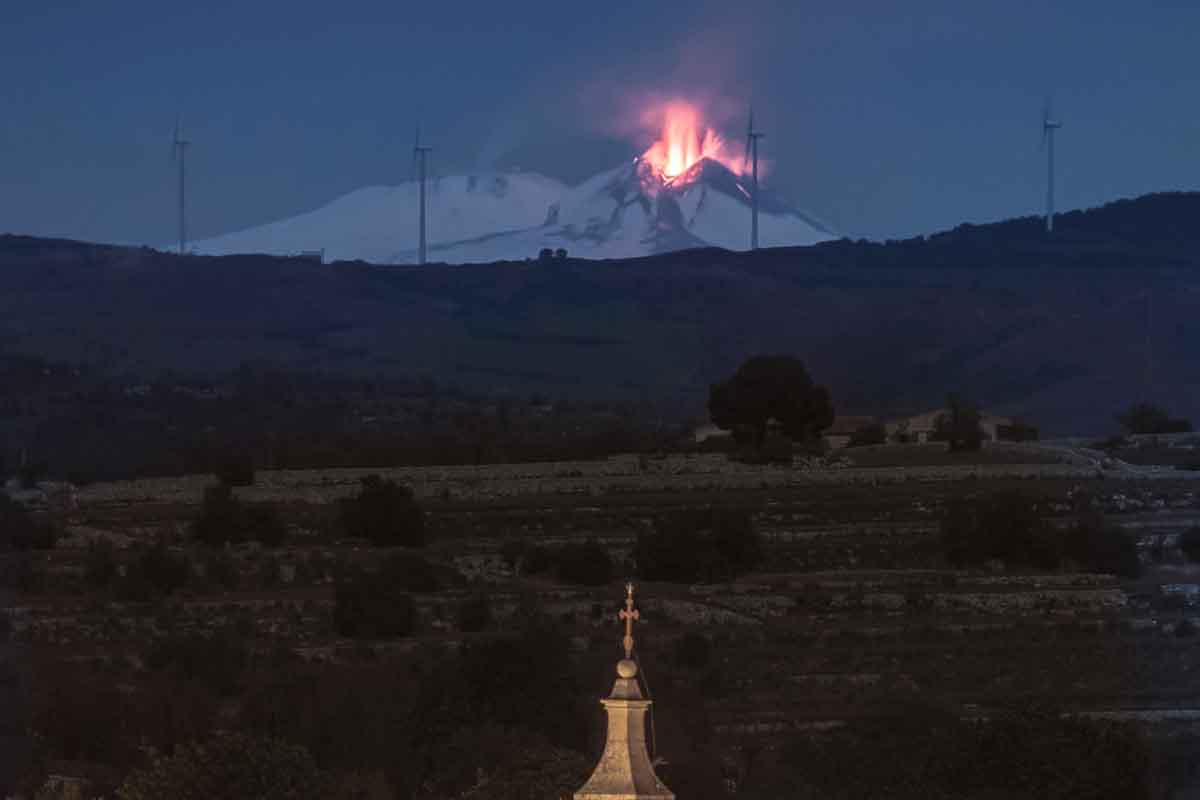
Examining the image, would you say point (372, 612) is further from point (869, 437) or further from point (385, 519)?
point (869, 437)

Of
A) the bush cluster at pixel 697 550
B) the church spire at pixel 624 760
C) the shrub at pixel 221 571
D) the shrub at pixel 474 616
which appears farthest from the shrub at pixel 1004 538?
the church spire at pixel 624 760

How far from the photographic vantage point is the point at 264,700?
1426 inches

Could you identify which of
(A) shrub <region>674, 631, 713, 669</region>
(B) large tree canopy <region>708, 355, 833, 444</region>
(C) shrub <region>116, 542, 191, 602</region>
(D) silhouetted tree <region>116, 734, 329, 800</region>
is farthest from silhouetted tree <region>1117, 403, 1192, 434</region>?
(D) silhouetted tree <region>116, 734, 329, 800</region>

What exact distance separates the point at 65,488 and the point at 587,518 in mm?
10417

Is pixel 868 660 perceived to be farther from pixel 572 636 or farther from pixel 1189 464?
pixel 1189 464

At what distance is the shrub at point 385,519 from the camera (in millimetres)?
57125

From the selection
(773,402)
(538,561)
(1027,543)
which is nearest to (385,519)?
(538,561)

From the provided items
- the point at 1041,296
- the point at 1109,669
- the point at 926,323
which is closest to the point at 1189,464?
the point at 1109,669

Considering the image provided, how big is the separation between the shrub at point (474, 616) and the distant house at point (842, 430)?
30952 millimetres

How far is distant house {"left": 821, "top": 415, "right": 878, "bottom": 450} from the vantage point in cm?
7981

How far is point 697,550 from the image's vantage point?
53.4 meters

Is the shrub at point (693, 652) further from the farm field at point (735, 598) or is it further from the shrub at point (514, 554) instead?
the shrub at point (514, 554)

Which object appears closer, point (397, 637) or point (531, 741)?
point (531, 741)

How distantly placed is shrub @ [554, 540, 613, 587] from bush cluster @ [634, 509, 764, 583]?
0.74 m
